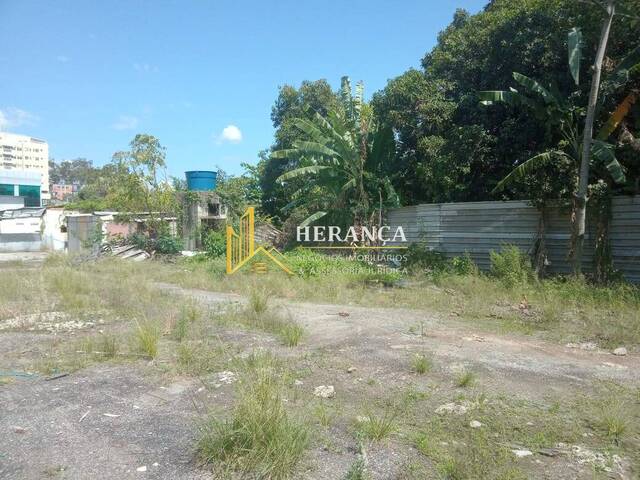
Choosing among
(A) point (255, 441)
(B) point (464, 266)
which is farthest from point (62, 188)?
(A) point (255, 441)

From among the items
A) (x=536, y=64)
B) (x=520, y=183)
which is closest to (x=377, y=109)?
(x=536, y=64)

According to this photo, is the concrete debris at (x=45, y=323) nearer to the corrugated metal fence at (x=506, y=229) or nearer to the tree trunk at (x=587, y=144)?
the tree trunk at (x=587, y=144)

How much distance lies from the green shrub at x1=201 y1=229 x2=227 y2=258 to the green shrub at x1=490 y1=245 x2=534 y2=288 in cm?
825

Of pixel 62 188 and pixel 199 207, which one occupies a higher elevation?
pixel 62 188

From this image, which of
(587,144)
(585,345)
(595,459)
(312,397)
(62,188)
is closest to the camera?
(595,459)

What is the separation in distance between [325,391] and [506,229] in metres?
7.92

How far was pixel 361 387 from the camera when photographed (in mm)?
4035

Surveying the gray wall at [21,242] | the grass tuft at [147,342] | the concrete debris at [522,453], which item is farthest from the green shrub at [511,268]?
the gray wall at [21,242]

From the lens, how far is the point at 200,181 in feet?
54.7

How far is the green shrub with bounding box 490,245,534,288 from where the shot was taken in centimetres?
851

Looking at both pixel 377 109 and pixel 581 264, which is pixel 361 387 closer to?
pixel 581 264

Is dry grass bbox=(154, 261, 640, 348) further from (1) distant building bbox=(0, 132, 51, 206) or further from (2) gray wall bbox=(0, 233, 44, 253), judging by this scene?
(1) distant building bbox=(0, 132, 51, 206)

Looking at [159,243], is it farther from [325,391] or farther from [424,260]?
[325,391]

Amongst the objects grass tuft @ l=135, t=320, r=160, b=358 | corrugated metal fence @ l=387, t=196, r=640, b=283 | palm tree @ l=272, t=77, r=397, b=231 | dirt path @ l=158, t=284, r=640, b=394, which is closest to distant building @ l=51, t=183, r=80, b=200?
palm tree @ l=272, t=77, r=397, b=231
